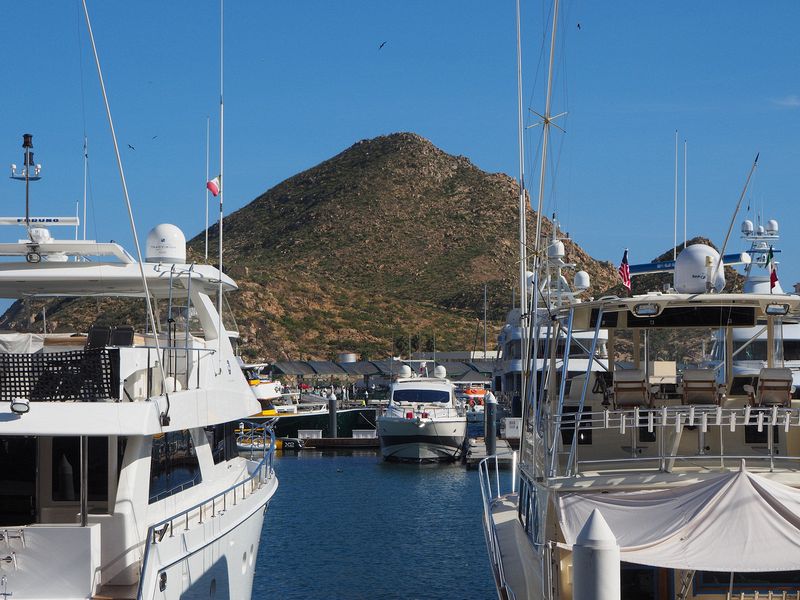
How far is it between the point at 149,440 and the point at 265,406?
38.9 meters

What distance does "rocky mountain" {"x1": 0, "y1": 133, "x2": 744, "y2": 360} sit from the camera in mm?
94000

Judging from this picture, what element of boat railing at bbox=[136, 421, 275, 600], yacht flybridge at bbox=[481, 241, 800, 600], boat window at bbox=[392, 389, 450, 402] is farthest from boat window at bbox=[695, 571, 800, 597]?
boat window at bbox=[392, 389, 450, 402]

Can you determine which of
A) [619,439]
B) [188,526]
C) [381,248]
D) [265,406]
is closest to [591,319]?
[619,439]

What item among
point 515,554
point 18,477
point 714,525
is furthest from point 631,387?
point 18,477

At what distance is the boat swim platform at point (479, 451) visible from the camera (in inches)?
1511

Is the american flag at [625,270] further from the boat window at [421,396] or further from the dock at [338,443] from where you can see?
the dock at [338,443]

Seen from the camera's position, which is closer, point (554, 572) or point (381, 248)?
point (554, 572)

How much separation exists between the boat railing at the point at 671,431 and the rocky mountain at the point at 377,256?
44531 mm

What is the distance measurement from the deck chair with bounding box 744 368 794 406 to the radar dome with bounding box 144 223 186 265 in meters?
8.23

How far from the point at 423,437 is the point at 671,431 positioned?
88.9ft

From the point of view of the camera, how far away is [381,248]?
13025 cm

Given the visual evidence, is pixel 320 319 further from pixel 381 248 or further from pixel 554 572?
pixel 554 572

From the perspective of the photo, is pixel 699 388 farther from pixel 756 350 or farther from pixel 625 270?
pixel 756 350

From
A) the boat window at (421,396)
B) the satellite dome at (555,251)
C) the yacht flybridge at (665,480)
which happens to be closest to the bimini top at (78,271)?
the yacht flybridge at (665,480)
